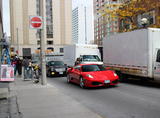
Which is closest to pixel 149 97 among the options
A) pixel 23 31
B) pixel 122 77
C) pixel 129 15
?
pixel 122 77

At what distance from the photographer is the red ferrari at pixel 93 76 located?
32.0 ft

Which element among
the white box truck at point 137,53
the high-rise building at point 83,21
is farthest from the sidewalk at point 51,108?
the high-rise building at point 83,21

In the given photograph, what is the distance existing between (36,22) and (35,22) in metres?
0.06

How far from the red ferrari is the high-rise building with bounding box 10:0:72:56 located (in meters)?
54.8

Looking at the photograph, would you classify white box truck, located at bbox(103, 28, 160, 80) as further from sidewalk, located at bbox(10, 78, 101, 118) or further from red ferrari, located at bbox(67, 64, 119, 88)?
sidewalk, located at bbox(10, 78, 101, 118)

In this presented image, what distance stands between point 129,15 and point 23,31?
51128 mm

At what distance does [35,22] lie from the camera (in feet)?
35.7

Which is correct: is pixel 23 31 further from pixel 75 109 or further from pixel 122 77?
pixel 75 109

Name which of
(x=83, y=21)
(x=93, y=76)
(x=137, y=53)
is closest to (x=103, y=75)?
(x=93, y=76)

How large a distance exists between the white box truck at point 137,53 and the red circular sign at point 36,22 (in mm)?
5100

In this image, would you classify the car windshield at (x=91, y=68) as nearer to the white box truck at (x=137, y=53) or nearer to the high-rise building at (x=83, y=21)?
the white box truck at (x=137, y=53)

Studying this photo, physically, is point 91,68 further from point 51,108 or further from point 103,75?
point 51,108

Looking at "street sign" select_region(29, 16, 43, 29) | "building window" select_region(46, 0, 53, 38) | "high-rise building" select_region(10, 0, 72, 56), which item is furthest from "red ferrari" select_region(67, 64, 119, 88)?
"building window" select_region(46, 0, 53, 38)

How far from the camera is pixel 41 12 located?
36.8 feet
